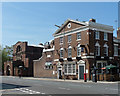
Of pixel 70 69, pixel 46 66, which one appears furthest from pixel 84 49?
pixel 46 66

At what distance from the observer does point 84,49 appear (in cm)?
3862

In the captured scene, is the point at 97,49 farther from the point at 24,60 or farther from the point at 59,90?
the point at 24,60

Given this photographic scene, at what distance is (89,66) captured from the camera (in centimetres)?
3759

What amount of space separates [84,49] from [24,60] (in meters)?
31.2

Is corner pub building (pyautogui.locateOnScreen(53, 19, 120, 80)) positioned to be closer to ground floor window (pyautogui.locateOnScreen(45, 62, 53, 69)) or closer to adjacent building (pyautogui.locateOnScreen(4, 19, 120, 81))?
adjacent building (pyautogui.locateOnScreen(4, 19, 120, 81))

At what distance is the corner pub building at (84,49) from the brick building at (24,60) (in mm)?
20009

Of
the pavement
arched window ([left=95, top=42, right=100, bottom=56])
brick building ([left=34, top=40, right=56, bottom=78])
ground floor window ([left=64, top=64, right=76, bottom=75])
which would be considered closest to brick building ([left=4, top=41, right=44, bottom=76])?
brick building ([left=34, top=40, right=56, bottom=78])

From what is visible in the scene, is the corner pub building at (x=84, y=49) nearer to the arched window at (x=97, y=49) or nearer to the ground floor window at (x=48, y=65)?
the arched window at (x=97, y=49)

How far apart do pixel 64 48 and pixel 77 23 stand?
6177 millimetres

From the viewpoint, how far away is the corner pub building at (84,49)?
38.3 metres

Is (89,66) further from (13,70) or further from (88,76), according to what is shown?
(13,70)

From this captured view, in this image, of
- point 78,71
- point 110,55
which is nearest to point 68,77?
point 78,71

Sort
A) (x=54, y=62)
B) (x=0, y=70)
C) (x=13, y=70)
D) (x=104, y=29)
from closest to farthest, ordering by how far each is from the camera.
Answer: (x=104, y=29) → (x=54, y=62) → (x=13, y=70) → (x=0, y=70)

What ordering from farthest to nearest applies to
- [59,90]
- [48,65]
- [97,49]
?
[48,65]
[97,49]
[59,90]
